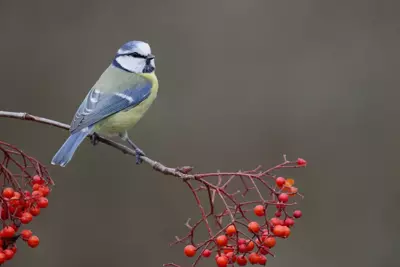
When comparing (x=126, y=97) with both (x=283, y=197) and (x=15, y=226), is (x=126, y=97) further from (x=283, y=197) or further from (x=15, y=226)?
(x=283, y=197)

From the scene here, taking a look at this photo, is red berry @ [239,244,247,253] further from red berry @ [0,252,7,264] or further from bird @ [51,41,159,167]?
bird @ [51,41,159,167]

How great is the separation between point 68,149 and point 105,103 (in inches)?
13.3

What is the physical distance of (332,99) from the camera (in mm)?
4824

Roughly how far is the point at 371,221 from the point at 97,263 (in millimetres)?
1675

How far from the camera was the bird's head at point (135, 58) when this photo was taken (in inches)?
111

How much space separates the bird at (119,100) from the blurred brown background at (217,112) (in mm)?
1519

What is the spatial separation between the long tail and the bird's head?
45 centimetres

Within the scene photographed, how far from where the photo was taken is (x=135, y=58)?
284cm

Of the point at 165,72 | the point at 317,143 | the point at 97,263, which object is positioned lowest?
the point at 97,263

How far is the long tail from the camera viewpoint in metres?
2.29

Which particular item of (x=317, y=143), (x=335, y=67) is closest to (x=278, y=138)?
(x=317, y=143)

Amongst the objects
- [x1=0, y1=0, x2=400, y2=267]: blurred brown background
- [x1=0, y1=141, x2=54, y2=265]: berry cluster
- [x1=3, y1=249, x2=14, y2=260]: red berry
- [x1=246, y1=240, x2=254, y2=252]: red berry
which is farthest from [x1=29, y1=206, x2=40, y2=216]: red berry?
[x1=0, y1=0, x2=400, y2=267]: blurred brown background

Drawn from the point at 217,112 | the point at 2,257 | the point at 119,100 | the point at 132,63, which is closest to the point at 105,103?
the point at 119,100

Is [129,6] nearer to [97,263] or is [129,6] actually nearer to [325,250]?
[97,263]
